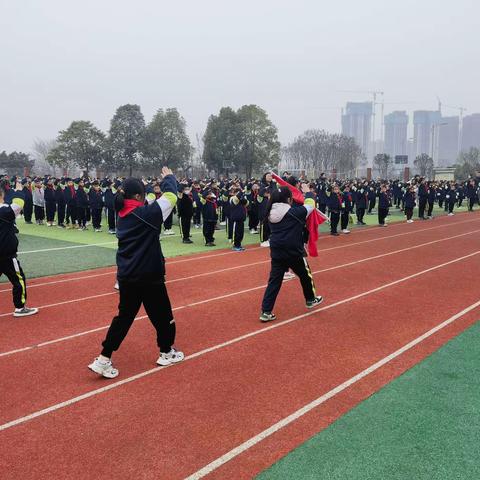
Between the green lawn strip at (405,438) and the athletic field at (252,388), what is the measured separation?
0.05ft

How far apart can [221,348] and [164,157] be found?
46.6 m

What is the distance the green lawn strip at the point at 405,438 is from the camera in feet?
11.0

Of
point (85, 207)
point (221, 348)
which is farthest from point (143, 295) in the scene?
point (85, 207)

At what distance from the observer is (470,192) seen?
95.3 feet

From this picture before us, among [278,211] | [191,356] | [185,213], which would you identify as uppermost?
[278,211]

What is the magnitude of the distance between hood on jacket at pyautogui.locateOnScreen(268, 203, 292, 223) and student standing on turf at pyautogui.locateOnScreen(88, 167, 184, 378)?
2113 mm

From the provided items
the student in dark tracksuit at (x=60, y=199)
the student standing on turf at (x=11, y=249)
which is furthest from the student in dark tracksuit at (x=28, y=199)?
the student standing on turf at (x=11, y=249)

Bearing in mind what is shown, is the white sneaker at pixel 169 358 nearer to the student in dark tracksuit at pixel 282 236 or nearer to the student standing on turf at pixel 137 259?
the student standing on turf at pixel 137 259

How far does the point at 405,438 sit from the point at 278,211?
144 inches

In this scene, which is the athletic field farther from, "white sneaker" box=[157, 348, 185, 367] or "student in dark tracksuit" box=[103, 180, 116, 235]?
"student in dark tracksuit" box=[103, 180, 116, 235]

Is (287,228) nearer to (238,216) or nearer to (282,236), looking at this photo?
(282,236)

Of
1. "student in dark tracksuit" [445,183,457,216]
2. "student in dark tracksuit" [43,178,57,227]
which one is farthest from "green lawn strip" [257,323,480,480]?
"student in dark tracksuit" [445,183,457,216]

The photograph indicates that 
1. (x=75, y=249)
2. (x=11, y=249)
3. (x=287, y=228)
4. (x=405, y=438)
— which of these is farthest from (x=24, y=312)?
(x=75, y=249)

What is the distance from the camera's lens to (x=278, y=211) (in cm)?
677
